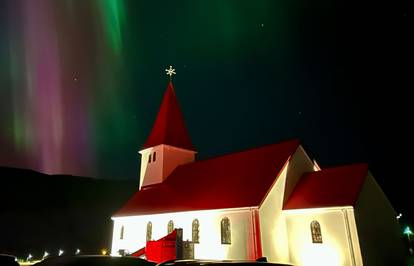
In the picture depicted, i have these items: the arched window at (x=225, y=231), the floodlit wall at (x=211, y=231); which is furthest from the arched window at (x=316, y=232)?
the arched window at (x=225, y=231)

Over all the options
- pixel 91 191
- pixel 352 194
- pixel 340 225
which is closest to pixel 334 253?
pixel 340 225

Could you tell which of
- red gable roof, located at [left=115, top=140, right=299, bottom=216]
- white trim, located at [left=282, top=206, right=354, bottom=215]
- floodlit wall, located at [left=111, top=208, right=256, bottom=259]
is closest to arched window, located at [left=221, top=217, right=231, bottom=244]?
floodlit wall, located at [left=111, top=208, right=256, bottom=259]

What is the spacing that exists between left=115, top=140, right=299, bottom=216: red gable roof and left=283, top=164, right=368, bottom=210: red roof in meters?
1.91

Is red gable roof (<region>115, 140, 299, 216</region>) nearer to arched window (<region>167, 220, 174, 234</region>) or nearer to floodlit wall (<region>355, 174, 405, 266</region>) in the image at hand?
arched window (<region>167, 220, 174, 234</region>)

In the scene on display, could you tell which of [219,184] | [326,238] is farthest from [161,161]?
[326,238]

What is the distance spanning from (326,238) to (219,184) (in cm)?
803

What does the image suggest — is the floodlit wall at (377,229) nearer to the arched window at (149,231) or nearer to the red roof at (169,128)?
the arched window at (149,231)

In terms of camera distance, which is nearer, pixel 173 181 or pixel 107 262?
pixel 107 262

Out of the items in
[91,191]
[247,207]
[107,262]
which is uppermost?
[91,191]

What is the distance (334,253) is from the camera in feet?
50.7

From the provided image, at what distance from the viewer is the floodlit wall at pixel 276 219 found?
16730mm

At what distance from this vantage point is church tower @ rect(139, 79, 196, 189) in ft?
93.6

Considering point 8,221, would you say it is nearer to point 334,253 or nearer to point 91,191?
point 91,191

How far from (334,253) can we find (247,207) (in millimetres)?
5022
